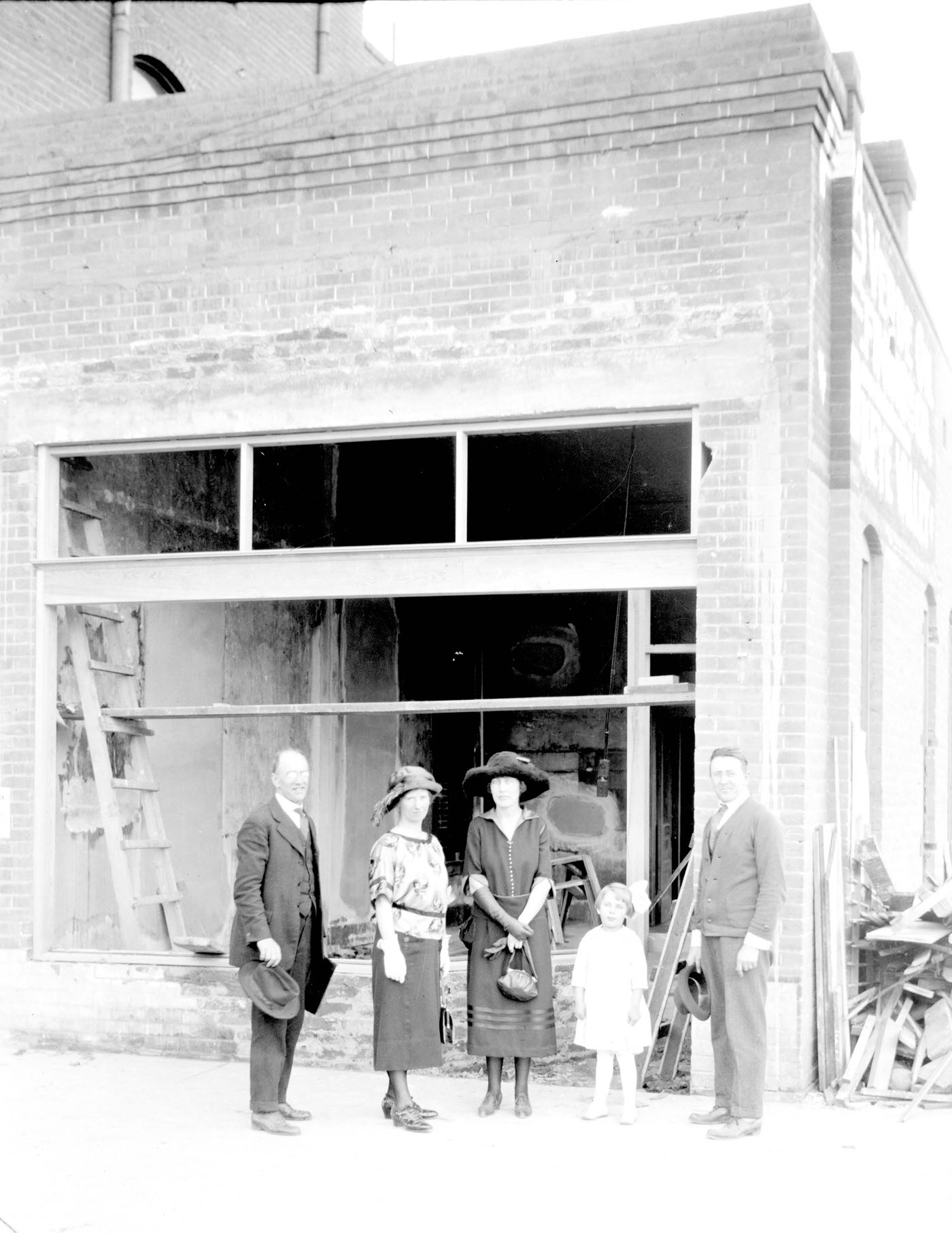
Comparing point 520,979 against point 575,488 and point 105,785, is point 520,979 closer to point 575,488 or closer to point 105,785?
point 105,785

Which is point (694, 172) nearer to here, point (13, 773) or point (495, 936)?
point (495, 936)

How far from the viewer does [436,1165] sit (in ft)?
21.4

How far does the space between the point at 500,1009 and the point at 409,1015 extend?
49cm

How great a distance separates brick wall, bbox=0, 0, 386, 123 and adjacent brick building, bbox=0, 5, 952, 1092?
1.25 meters

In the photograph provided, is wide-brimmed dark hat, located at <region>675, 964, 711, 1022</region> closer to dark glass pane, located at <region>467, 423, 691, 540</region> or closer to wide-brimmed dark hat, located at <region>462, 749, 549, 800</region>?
wide-brimmed dark hat, located at <region>462, 749, 549, 800</region>

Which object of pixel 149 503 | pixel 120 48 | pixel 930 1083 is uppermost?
pixel 120 48

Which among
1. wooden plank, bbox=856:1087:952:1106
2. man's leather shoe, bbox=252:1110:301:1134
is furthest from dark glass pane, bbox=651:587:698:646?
man's leather shoe, bbox=252:1110:301:1134

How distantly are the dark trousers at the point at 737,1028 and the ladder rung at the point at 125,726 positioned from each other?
169 inches

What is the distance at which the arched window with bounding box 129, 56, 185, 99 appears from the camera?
50.9 ft

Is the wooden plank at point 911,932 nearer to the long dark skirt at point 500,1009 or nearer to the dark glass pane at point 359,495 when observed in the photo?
the long dark skirt at point 500,1009

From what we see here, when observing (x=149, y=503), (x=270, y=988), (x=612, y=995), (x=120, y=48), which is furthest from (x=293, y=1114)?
(x=120, y=48)

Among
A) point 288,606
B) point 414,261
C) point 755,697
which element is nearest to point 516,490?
point 288,606

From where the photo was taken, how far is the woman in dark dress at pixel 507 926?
7.42 meters

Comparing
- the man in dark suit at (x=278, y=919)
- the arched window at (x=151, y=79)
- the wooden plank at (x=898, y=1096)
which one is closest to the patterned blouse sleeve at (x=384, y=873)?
the man in dark suit at (x=278, y=919)
